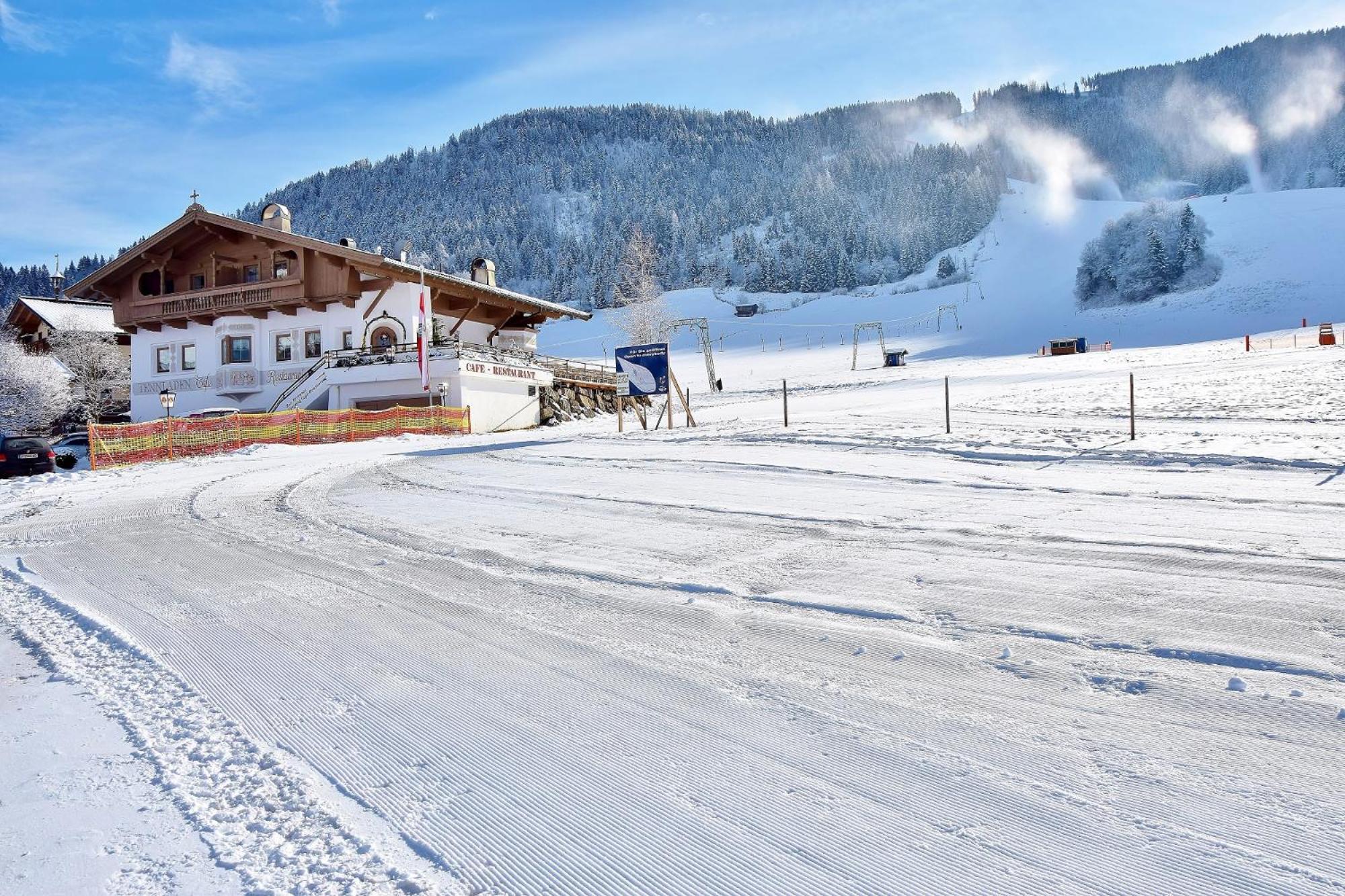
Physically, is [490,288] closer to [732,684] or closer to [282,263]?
[282,263]

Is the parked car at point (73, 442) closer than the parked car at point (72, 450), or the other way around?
the parked car at point (72, 450)

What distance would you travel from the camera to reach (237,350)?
39812 millimetres

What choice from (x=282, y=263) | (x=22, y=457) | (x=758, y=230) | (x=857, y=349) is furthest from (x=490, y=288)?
(x=758, y=230)

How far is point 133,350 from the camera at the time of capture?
4238 centimetres

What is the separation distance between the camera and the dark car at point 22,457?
2231 cm

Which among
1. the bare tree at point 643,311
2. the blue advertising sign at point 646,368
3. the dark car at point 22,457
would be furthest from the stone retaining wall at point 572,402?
the bare tree at point 643,311

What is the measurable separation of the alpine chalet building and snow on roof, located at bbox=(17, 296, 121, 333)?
24.6ft

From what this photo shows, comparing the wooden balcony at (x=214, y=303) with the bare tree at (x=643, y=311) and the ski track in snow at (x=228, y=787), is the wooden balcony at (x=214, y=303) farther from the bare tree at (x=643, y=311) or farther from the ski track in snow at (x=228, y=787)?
the ski track in snow at (x=228, y=787)

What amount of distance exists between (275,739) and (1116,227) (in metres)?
117

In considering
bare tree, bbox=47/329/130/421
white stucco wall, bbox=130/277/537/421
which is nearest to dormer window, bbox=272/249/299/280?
white stucco wall, bbox=130/277/537/421

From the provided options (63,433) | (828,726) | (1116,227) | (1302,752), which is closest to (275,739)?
(828,726)

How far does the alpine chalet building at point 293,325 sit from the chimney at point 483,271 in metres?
5.43

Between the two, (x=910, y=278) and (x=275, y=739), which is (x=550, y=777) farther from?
→ (x=910, y=278)

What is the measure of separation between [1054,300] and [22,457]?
101774 mm
